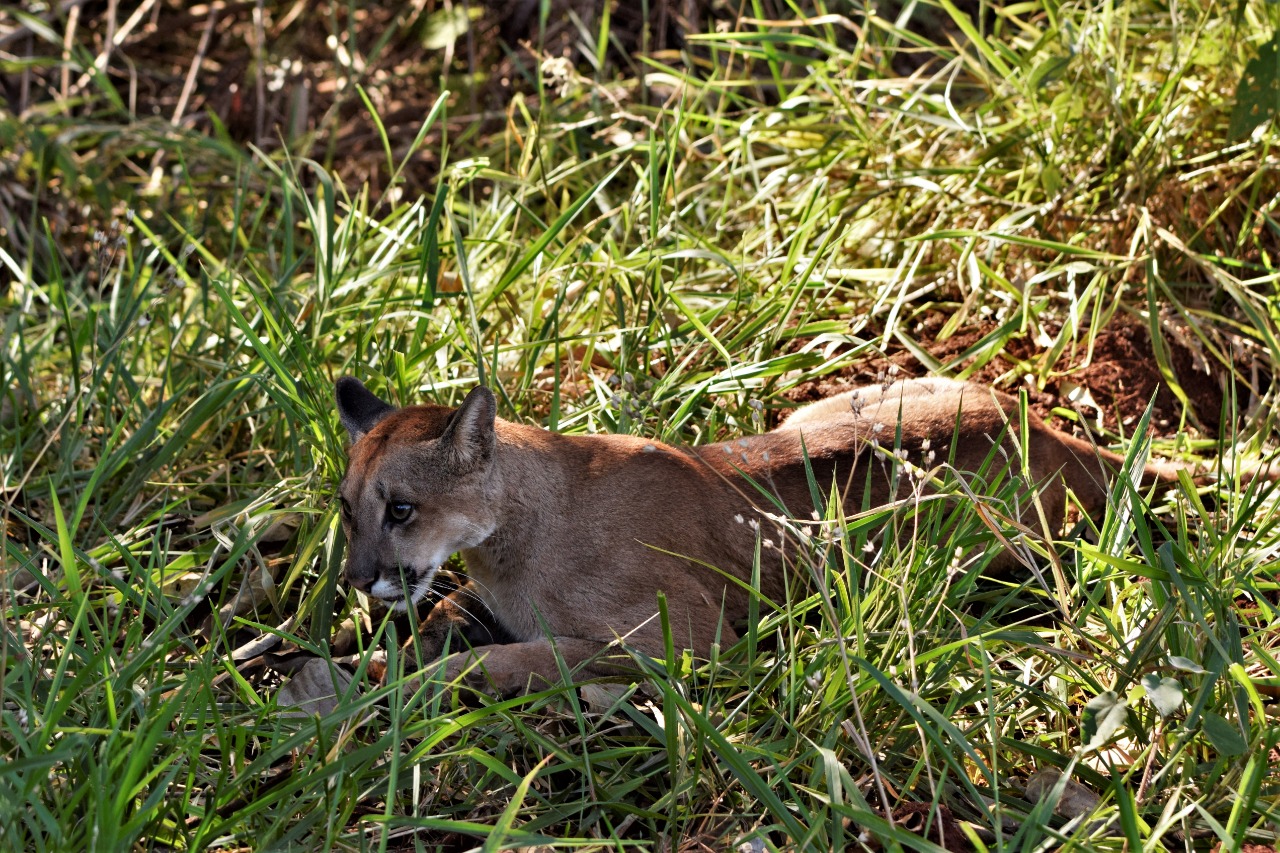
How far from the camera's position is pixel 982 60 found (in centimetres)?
717

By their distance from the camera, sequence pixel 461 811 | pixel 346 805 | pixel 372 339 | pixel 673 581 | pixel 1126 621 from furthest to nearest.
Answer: pixel 372 339 → pixel 673 581 → pixel 1126 621 → pixel 461 811 → pixel 346 805

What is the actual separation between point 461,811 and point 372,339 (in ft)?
8.26

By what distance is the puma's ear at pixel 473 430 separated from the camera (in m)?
4.28

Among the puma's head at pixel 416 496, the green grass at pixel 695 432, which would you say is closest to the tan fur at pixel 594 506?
the puma's head at pixel 416 496

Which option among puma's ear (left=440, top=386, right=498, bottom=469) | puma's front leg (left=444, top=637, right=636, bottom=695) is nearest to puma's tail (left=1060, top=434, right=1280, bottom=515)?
puma's front leg (left=444, top=637, right=636, bottom=695)

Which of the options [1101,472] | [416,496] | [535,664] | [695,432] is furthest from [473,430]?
[1101,472]

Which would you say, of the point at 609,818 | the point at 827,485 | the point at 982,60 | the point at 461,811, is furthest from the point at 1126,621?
the point at 982,60

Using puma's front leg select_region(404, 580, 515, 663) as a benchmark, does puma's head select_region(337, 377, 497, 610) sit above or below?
above

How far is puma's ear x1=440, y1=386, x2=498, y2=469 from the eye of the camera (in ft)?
14.0

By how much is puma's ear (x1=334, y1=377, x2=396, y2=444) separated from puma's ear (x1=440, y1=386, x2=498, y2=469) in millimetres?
441

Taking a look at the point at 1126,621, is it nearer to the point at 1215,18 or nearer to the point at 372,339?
the point at 372,339

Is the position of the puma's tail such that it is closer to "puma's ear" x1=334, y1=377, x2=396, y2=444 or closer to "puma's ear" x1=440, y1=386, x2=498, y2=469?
"puma's ear" x1=440, y1=386, x2=498, y2=469

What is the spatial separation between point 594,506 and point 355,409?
0.94 metres

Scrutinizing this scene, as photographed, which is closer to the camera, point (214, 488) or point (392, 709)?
point (392, 709)
